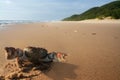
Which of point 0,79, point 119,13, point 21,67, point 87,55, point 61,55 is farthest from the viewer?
point 119,13

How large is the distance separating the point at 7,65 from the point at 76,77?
5.57 feet

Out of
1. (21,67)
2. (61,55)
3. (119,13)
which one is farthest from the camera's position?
(119,13)

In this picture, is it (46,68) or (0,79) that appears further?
(46,68)

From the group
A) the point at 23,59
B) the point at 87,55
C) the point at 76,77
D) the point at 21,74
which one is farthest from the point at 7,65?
the point at 87,55

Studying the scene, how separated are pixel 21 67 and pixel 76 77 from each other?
1295 mm

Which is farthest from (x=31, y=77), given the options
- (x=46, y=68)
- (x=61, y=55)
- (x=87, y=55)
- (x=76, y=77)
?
(x=87, y=55)

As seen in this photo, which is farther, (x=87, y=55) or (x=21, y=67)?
(x=87, y=55)

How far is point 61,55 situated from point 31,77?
138 centimetres

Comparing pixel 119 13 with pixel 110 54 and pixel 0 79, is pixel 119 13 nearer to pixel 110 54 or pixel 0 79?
pixel 110 54

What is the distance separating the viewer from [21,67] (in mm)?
4910

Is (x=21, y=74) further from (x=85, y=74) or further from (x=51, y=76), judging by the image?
(x=85, y=74)

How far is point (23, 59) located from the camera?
17.1ft

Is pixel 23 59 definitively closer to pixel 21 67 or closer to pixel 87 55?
pixel 21 67

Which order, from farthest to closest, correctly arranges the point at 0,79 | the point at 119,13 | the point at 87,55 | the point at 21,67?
1. the point at 119,13
2. the point at 87,55
3. the point at 21,67
4. the point at 0,79
